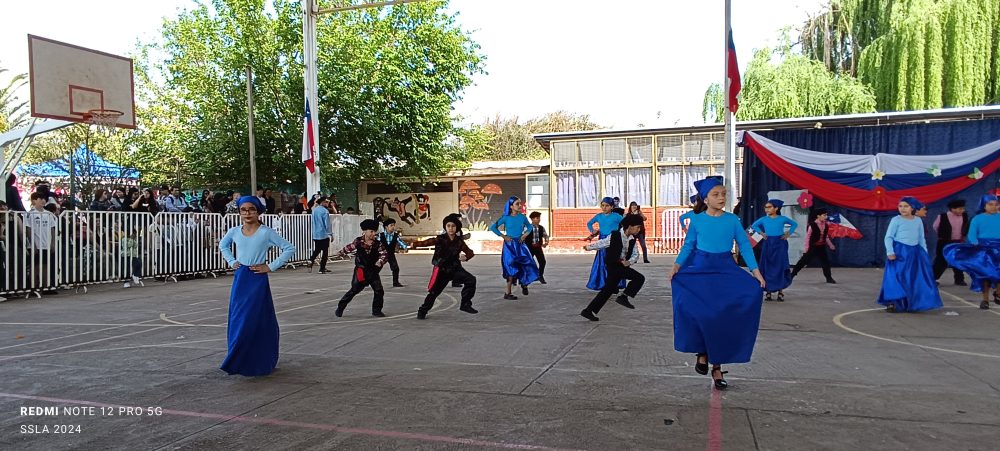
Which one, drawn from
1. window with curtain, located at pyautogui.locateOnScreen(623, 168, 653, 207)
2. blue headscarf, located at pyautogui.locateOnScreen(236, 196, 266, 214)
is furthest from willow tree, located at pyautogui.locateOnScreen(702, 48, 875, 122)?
blue headscarf, located at pyautogui.locateOnScreen(236, 196, 266, 214)

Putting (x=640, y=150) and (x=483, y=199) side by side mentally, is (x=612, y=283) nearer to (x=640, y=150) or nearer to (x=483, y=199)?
(x=640, y=150)

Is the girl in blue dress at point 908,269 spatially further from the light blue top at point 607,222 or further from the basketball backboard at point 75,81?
the basketball backboard at point 75,81

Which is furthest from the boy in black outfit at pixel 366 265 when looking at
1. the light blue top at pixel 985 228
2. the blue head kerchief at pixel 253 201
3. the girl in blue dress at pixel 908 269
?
the light blue top at pixel 985 228

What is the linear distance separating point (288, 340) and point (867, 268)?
1502 centimetres

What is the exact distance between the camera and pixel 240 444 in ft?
13.7

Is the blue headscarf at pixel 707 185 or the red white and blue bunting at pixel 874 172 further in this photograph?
the red white and blue bunting at pixel 874 172

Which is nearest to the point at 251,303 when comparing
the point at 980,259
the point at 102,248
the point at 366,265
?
the point at 366,265

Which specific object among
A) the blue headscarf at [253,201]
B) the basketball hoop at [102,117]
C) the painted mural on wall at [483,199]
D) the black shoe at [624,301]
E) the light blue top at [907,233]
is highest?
the basketball hoop at [102,117]

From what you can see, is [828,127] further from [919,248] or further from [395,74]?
[395,74]

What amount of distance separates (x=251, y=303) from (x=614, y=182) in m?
20.0

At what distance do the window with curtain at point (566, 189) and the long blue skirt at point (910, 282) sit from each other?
16197 millimetres

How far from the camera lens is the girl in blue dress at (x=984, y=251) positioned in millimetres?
9781

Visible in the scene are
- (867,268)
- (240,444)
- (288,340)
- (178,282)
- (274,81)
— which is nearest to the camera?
(240,444)

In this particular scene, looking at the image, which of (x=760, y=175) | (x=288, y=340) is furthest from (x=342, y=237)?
(x=288, y=340)
